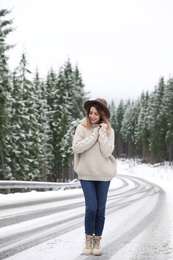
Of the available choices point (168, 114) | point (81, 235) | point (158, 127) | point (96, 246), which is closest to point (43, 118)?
point (168, 114)

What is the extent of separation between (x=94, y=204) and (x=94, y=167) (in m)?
0.47

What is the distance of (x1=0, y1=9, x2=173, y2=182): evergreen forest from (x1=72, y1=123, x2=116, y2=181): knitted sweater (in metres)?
19.7

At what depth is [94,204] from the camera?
456cm

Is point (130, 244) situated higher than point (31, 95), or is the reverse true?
point (31, 95)

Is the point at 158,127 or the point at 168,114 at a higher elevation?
the point at 168,114

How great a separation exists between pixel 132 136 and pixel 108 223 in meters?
96.1

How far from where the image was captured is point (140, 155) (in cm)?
10175

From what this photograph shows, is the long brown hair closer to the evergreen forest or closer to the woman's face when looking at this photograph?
the woman's face

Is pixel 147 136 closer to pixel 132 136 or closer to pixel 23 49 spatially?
pixel 132 136

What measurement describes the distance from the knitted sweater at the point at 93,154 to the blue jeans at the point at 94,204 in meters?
0.09

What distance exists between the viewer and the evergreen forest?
25047mm

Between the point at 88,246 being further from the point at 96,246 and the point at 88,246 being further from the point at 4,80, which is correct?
the point at 4,80

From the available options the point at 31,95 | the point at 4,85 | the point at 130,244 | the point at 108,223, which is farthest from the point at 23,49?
the point at 130,244

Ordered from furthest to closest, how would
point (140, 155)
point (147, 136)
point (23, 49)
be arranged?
point (140, 155) → point (147, 136) → point (23, 49)
